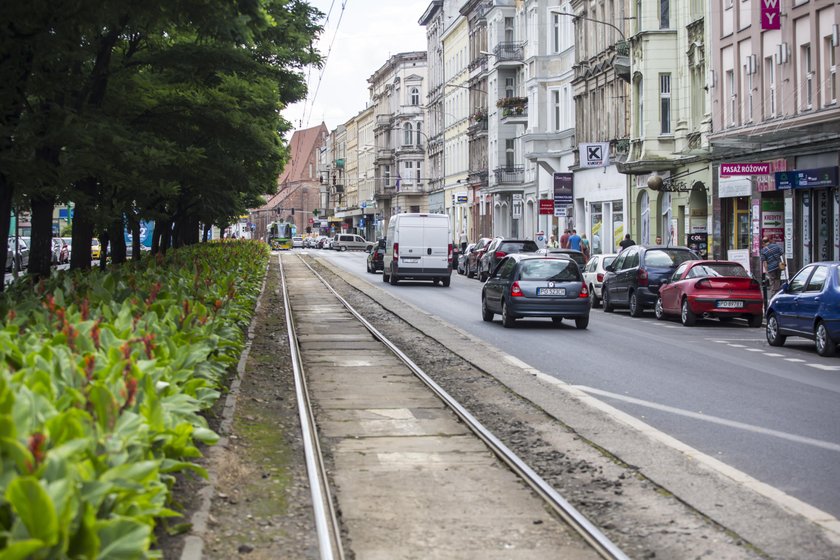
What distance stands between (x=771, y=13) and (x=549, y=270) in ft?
A: 43.8

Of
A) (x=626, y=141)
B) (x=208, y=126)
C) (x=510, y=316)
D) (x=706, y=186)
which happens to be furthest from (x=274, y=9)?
(x=626, y=141)

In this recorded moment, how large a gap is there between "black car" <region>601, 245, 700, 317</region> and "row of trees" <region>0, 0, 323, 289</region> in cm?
871

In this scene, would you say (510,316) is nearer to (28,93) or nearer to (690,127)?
(28,93)

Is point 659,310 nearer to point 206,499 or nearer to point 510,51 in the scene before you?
point 206,499

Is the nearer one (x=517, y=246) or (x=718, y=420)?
(x=718, y=420)

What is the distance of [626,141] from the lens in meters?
48.0

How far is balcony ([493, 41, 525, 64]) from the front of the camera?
7162 cm

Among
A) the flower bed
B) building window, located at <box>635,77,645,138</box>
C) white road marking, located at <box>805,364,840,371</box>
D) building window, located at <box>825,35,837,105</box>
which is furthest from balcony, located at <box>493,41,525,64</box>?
the flower bed

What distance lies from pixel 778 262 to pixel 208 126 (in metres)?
14.1

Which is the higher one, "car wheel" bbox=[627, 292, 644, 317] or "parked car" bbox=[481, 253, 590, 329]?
"parked car" bbox=[481, 253, 590, 329]

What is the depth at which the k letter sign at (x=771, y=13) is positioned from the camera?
34.1 metres

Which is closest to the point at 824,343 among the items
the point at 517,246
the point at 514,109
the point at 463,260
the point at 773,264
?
the point at 773,264

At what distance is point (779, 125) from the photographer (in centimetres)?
3259

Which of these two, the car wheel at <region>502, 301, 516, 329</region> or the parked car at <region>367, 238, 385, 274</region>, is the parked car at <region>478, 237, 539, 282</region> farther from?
the car wheel at <region>502, 301, 516, 329</region>
